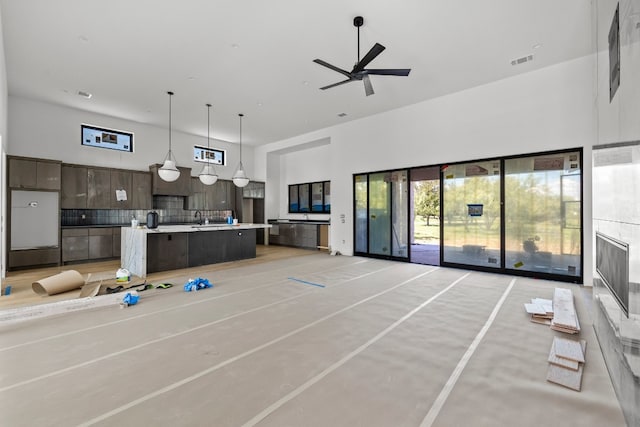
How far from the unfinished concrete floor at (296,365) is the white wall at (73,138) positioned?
18.0 ft

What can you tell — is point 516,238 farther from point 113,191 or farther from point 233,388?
point 113,191

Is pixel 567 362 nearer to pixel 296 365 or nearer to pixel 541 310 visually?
pixel 541 310

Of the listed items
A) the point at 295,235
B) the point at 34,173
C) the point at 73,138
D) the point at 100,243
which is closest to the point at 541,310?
the point at 295,235

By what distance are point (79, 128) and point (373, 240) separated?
807 centimetres

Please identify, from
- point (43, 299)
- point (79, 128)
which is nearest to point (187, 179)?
point (79, 128)

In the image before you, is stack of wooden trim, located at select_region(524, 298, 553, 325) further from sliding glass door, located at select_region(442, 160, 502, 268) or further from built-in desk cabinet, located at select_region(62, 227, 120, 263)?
built-in desk cabinet, located at select_region(62, 227, 120, 263)

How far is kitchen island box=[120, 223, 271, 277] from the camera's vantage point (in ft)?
17.9

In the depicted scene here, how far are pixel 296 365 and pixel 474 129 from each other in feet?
18.7

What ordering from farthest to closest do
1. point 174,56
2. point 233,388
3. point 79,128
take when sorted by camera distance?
point 79,128 < point 174,56 < point 233,388

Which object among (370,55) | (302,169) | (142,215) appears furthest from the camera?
(302,169)

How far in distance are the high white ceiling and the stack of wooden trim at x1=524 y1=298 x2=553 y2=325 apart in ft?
12.1

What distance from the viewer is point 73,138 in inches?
278

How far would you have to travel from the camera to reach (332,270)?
5.82m

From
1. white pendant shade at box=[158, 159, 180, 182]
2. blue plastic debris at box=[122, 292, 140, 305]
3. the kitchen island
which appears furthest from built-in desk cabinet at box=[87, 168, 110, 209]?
blue plastic debris at box=[122, 292, 140, 305]
